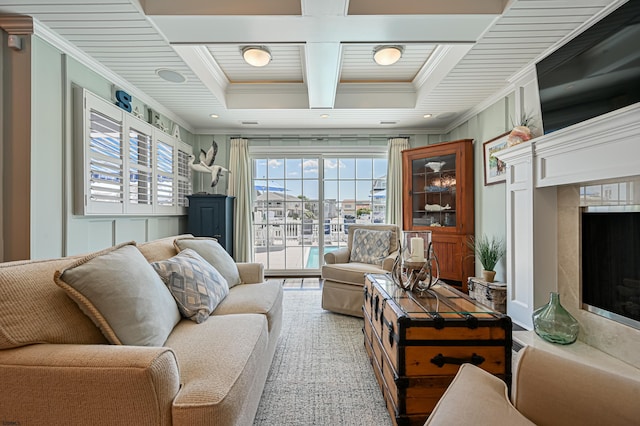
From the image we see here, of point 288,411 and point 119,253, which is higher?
point 119,253

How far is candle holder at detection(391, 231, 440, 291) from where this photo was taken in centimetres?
180

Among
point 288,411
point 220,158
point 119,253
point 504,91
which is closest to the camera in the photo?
point 119,253

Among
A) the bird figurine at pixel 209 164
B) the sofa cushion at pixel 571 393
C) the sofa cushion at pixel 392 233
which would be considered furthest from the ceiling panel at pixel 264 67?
the sofa cushion at pixel 571 393

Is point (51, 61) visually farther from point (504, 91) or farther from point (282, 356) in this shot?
point (504, 91)

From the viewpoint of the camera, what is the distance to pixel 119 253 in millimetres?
1297

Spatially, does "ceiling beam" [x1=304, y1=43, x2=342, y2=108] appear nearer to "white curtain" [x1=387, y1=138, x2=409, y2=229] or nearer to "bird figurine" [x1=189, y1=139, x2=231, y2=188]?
"white curtain" [x1=387, y1=138, x2=409, y2=229]

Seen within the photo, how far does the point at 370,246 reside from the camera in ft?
11.0

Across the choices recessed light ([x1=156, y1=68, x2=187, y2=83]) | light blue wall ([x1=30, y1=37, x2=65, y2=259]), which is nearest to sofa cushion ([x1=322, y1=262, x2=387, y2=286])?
light blue wall ([x1=30, y1=37, x2=65, y2=259])

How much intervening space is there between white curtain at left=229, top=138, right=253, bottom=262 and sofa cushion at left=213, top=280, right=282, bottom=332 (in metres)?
2.22

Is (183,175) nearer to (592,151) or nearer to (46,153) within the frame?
(46,153)

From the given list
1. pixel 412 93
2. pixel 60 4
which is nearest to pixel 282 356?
pixel 60 4

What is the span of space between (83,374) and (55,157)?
2.00m

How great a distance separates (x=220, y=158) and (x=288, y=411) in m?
3.85

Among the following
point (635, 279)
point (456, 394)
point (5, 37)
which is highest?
point (5, 37)
